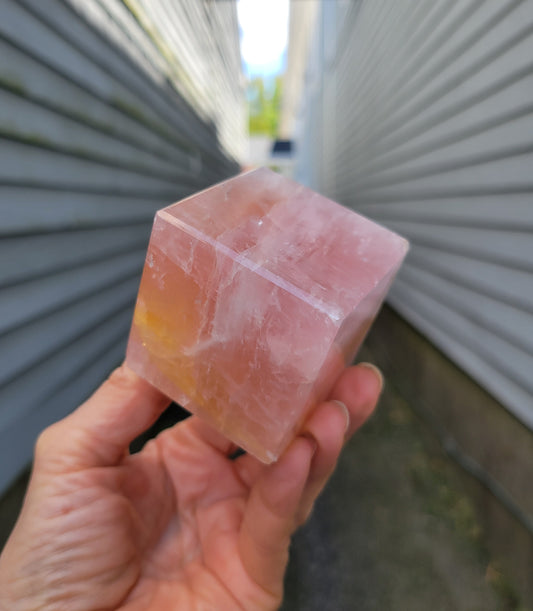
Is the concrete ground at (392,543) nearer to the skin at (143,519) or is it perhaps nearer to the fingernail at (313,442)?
the skin at (143,519)

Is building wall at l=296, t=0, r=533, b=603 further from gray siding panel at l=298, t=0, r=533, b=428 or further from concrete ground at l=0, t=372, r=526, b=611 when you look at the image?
concrete ground at l=0, t=372, r=526, b=611

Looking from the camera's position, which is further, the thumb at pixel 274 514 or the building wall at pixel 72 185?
the building wall at pixel 72 185

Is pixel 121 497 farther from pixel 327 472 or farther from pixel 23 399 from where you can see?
pixel 23 399

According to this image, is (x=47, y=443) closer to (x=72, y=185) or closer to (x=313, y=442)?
(x=313, y=442)

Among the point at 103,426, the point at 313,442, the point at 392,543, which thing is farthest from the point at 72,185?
the point at 392,543

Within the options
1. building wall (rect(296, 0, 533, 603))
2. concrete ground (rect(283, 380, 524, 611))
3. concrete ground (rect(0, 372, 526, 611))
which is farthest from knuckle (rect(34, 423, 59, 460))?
building wall (rect(296, 0, 533, 603))

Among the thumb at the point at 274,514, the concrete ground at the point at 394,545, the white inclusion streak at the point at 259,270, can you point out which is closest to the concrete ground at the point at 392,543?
the concrete ground at the point at 394,545
